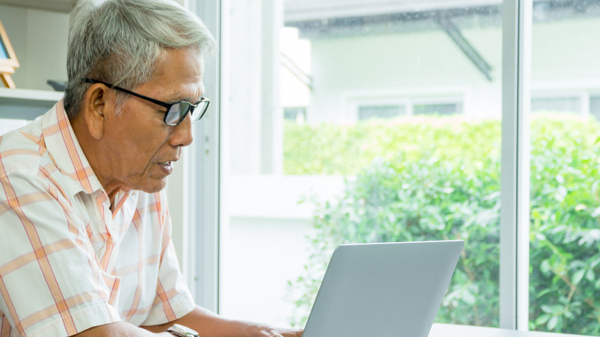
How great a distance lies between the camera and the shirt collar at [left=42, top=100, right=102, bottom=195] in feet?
3.47

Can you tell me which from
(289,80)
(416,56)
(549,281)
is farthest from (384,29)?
(549,281)

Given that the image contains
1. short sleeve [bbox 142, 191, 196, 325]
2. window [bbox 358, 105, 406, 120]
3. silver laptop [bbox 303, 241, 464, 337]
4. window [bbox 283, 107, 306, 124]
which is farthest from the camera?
window [bbox 283, 107, 306, 124]

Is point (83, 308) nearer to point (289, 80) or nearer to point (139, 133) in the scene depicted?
point (139, 133)

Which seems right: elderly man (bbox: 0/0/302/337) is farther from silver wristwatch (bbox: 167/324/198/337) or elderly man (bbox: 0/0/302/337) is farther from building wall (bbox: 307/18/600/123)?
building wall (bbox: 307/18/600/123)

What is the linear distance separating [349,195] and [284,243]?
40 cm

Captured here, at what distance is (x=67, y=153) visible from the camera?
1.07m

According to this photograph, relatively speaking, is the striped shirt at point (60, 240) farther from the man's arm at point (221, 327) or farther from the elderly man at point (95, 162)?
the man's arm at point (221, 327)

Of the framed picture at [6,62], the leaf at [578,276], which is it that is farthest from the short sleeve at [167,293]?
the leaf at [578,276]

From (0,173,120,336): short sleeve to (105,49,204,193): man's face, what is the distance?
0.63ft

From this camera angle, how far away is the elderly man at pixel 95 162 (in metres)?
0.92

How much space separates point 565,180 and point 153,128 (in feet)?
4.94

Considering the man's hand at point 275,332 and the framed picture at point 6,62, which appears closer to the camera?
the man's hand at point 275,332

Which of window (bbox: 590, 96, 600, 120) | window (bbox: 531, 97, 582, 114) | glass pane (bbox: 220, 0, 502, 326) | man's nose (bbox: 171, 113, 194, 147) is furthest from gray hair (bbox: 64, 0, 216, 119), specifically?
window (bbox: 590, 96, 600, 120)

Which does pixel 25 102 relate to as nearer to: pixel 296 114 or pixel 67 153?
pixel 67 153
